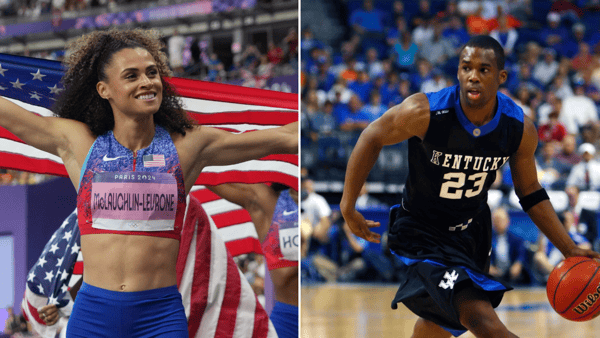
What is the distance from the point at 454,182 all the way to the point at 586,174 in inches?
251

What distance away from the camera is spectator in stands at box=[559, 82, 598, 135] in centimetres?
1092

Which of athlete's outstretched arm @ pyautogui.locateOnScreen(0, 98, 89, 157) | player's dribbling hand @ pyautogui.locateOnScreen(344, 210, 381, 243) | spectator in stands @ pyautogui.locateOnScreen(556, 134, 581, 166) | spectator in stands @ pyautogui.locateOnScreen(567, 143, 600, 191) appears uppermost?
athlete's outstretched arm @ pyautogui.locateOnScreen(0, 98, 89, 157)

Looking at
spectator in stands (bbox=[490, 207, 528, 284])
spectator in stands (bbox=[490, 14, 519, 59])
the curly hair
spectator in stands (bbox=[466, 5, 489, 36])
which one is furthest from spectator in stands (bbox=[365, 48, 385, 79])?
the curly hair

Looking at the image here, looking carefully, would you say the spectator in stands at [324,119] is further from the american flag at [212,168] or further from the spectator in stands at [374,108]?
the american flag at [212,168]

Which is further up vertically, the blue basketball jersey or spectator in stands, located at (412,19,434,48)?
spectator in stands, located at (412,19,434,48)

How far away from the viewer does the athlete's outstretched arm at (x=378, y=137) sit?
326 cm

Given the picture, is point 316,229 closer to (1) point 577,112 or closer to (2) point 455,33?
(1) point 577,112

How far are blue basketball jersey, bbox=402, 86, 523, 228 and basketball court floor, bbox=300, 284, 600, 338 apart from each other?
2.23m

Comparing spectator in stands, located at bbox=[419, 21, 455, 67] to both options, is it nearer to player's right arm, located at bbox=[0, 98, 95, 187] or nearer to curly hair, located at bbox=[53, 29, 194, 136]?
curly hair, located at bbox=[53, 29, 194, 136]

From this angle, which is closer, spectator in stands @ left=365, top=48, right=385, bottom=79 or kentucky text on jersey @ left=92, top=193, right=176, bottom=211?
kentucky text on jersey @ left=92, top=193, right=176, bottom=211

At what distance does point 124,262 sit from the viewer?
268 centimetres

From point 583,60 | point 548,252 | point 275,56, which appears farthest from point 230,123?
point 583,60

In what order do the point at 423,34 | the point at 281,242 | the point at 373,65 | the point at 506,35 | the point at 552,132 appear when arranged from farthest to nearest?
the point at 423,34 < the point at 506,35 < the point at 373,65 < the point at 552,132 < the point at 281,242

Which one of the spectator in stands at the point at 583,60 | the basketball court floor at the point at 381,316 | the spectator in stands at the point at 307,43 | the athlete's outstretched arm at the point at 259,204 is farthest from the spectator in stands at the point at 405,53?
the athlete's outstretched arm at the point at 259,204
